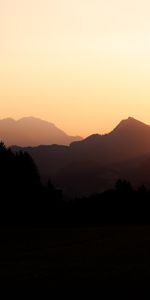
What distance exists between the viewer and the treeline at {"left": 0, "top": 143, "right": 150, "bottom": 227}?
93875mm

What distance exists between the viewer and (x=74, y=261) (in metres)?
38.0

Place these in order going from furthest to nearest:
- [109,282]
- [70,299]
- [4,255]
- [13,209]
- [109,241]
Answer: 1. [13,209]
2. [109,241]
3. [4,255]
4. [109,282]
5. [70,299]

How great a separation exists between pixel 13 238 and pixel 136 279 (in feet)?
113

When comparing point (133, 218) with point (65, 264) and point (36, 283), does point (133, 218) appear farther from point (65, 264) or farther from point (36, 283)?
point (36, 283)

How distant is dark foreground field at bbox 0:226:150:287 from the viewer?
1151 inches

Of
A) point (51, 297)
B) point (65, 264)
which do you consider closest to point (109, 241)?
point (65, 264)

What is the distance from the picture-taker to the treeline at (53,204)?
93.9 metres

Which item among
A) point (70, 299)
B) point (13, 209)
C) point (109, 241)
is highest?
point (13, 209)

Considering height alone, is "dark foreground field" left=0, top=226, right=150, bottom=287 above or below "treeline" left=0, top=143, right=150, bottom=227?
below

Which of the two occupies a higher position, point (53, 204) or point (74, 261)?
point (53, 204)

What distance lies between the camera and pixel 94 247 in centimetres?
4919

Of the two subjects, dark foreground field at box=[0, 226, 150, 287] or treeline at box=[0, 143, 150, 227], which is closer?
dark foreground field at box=[0, 226, 150, 287]

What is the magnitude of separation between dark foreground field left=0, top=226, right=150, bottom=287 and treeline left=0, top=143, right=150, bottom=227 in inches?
1341

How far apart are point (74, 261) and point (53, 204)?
60.4m
